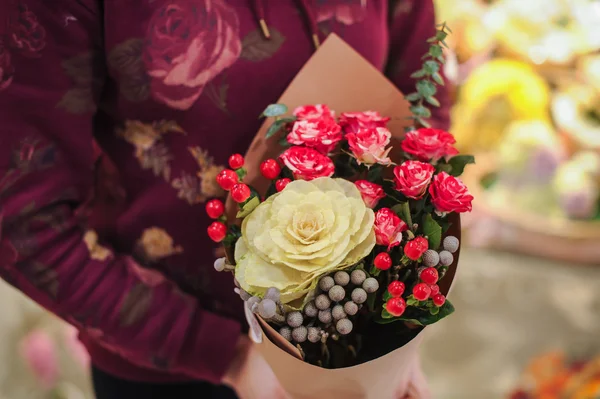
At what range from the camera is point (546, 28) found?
1617 mm

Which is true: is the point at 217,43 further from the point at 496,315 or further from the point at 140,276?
the point at 496,315

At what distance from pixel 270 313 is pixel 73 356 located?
1.29 meters

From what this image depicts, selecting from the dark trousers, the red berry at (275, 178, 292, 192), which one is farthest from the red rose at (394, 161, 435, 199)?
the dark trousers

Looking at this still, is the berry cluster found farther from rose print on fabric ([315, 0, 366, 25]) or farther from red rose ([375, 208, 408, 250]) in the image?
rose print on fabric ([315, 0, 366, 25])

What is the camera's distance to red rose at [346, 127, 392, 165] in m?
0.52

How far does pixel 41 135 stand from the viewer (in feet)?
1.98

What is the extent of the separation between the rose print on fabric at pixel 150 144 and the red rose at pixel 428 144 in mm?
284

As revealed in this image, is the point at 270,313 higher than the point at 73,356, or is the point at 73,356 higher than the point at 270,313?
the point at 270,313

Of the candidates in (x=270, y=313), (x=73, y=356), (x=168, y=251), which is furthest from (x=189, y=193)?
(x=73, y=356)

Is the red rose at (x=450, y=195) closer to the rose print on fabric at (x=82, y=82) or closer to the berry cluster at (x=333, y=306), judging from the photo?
the berry cluster at (x=333, y=306)

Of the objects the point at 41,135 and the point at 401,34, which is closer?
the point at 41,135

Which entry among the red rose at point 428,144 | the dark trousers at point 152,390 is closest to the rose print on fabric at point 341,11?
the red rose at point 428,144

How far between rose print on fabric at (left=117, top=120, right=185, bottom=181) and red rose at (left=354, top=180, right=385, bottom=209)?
262 millimetres

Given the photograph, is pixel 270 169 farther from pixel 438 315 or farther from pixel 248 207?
pixel 438 315
